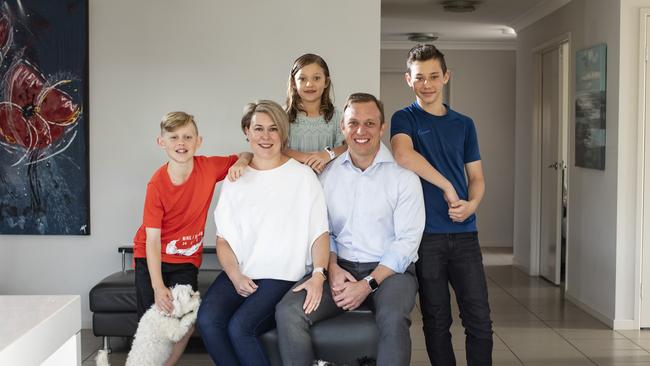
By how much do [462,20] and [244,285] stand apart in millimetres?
5942

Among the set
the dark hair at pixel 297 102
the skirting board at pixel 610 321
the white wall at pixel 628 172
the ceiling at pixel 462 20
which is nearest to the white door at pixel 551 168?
the ceiling at pixel 462 20

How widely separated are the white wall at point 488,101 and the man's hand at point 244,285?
7.33 m

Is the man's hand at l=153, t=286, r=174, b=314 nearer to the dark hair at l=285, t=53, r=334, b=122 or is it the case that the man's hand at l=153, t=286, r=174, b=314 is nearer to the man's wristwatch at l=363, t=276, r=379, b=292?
the man's wristwatch at l=363, t=276, r=379, b=292

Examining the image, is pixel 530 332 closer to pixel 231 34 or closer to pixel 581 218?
pixel 581 218

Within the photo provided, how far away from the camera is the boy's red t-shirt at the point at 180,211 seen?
3357 mm

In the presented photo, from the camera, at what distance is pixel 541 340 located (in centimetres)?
526

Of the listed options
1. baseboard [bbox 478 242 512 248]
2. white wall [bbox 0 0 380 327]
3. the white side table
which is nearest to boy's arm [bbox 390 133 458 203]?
the white side table

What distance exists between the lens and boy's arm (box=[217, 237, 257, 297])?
3229 mm

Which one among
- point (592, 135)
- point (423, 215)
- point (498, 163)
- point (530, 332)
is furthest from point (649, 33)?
point (498, 163)

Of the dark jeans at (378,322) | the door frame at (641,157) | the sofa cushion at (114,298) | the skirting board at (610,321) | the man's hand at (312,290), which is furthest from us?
the skirting board at (610,321)

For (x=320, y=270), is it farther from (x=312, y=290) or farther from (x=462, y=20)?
(x=462, y=20)

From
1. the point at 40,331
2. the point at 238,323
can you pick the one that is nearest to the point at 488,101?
the point at 238,323

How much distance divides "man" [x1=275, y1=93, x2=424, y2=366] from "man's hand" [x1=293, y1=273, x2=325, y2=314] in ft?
0.07

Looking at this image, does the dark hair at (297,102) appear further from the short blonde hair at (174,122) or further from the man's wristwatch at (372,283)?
the man's wristwatch at (372,283)
